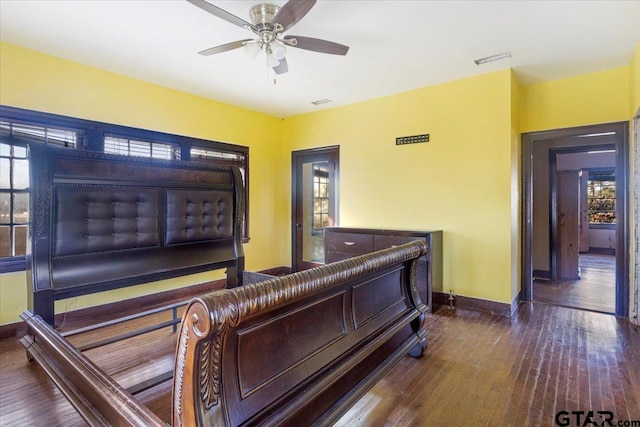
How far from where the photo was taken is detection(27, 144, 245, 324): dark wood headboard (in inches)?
82.8

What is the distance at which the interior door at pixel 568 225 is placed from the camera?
18.1 ft

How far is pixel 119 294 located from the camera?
3934 mm

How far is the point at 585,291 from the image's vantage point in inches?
185

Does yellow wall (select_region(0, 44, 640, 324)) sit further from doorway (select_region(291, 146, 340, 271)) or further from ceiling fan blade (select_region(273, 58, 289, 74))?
ceiling fan blade (select_region(273, 58, 289, 74))

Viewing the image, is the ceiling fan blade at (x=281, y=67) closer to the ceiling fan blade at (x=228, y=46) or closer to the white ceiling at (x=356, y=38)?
the white ceiling at (x=356, y=38)

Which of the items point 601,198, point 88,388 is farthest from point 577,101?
point 601,198

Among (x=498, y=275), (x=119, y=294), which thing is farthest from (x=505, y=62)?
(x=119, y=294)

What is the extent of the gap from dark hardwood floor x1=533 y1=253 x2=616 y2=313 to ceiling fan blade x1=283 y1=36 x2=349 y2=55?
4.17 meters

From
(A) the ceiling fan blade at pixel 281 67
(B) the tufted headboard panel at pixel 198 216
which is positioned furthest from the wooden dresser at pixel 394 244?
(A) the ceiling fan blade at pixel 281 67

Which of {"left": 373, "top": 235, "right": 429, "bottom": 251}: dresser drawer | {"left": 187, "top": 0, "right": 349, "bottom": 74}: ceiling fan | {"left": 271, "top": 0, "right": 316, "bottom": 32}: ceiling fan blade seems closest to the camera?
{"left": 271, "top": 0, "right": 316, "bottom": 32}: ceiling fan blade

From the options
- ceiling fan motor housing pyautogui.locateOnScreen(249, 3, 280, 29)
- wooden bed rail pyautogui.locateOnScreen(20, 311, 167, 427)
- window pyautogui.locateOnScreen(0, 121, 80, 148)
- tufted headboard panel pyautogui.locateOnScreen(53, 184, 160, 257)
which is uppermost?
ceiling fan motor housing pyautogui.locateOnScreen(249, 3, 280, 29)

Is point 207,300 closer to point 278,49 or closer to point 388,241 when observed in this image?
point 278,49

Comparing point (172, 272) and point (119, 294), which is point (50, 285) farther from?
point (119, 294)

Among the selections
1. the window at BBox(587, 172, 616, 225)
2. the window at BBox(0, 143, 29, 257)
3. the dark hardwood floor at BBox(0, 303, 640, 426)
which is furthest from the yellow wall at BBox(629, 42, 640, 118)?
the window at BBox(587, 172, 616, 225)
